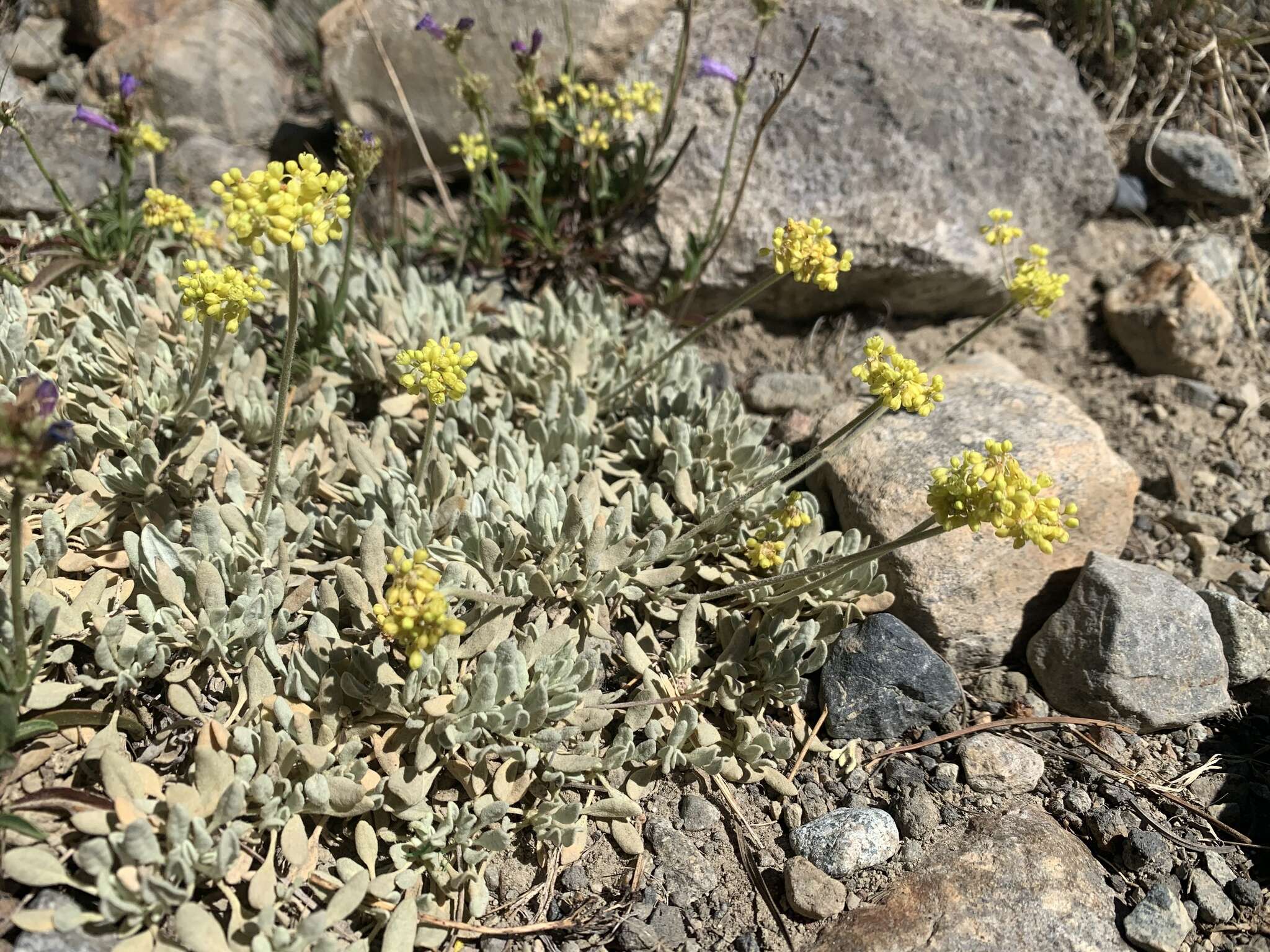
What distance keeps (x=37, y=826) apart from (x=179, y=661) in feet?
2.21

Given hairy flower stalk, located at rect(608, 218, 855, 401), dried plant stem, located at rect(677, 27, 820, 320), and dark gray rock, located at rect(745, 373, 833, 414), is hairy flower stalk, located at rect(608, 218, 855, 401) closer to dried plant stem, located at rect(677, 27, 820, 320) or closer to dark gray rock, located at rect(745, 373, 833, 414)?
dried plant stem, located at rect(677, 27, 820, 320)

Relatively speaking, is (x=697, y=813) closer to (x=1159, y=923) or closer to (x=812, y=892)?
(x=812, y=892)

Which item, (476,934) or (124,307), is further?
(124,307)

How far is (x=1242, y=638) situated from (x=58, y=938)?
438 cm

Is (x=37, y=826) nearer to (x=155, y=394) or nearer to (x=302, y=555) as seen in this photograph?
(x=302, y=555)

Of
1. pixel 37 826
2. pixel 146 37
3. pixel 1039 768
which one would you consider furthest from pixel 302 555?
pixel 146 37

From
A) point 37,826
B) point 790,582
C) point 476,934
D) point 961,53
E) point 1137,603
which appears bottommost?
point 476,934

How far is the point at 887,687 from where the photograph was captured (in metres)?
3.77

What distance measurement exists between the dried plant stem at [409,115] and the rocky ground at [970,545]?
108 millimetres

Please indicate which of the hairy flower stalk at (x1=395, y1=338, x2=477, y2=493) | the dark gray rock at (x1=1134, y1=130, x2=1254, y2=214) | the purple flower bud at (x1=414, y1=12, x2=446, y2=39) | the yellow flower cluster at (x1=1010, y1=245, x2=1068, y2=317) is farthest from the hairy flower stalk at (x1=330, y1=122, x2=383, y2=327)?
the dark gray rock at (x1=1134, y1=130, x2=1254, y2=214)

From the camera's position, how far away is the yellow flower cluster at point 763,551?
3.95 m

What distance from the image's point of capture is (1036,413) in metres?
4.50

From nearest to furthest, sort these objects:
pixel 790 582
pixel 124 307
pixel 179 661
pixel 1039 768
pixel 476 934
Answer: pixel 476 934 < pixel 179 661 < pixel 1039 768 < pixel 790 582 < pixel 124 307

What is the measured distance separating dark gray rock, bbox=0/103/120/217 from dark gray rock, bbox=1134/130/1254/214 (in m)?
6.73
